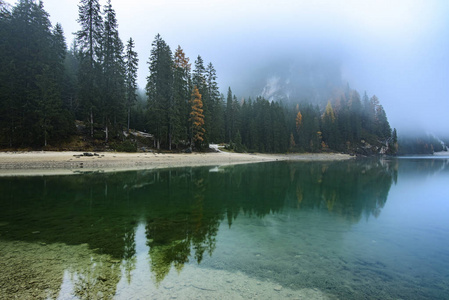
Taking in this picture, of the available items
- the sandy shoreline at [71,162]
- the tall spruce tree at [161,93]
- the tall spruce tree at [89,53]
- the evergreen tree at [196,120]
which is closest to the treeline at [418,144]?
the evergreen tree at [196,120]

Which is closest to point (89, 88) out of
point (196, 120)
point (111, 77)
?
point (111, 77)

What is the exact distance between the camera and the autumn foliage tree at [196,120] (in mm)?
47812

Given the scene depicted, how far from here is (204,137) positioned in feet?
166

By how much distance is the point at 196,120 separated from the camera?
49.5 metres

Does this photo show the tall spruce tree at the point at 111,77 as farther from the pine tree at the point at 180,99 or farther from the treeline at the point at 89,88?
the pine tree at the point at 180,99

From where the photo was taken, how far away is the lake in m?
4.72

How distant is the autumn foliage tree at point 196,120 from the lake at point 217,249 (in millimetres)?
35051

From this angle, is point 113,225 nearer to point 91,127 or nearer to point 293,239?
point 293,239

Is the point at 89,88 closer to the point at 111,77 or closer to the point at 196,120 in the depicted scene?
the point at 111,77

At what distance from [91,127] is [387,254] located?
131 ft

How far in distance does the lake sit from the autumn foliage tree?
115ft

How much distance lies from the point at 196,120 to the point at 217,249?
1734 inches

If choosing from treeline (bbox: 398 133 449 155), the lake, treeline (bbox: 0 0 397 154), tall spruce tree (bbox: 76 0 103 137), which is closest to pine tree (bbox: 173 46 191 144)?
treeline (bbox: 0 0 397 154)

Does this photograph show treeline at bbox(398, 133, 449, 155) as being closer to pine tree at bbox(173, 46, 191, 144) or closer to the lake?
pine tree at bbox(173, 46, 191, 144)
